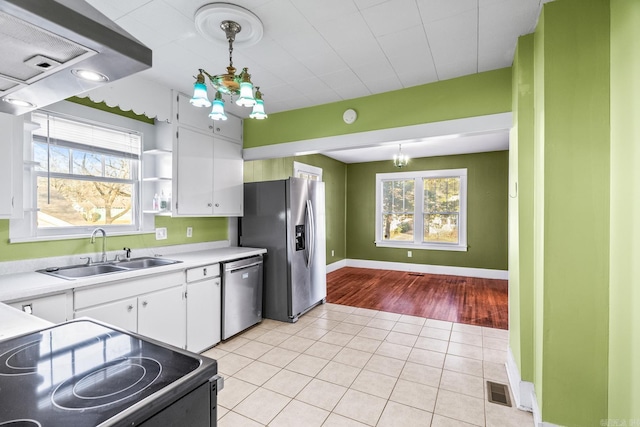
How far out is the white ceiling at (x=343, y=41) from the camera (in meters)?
1.88

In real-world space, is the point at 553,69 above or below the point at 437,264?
above

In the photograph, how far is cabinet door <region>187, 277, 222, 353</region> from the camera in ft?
9.32

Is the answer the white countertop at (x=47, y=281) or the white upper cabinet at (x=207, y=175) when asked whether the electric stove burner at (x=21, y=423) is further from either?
the white upper cabinet at (x=207, y=175)

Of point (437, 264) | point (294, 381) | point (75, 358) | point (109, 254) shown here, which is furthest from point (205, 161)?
point (437, 264)

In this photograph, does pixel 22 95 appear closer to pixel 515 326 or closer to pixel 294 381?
pixel 294 381

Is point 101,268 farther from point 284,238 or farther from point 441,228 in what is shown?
point 441,228

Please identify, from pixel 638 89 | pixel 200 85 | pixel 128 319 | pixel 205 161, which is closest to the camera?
pixel 638 89

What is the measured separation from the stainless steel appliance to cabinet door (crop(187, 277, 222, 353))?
175cm

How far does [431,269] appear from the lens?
6.52 metres

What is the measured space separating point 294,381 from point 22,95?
2.36m

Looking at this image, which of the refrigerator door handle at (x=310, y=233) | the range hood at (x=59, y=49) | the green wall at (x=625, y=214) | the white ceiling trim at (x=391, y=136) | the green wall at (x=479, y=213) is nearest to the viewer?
the range hood at (x=59, y=49)

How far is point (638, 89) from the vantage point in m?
1.32

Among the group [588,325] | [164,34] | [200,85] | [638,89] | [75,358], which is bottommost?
[588,325]

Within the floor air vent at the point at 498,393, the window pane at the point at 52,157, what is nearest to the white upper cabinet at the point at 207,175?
the window pane at the point at 52,157
